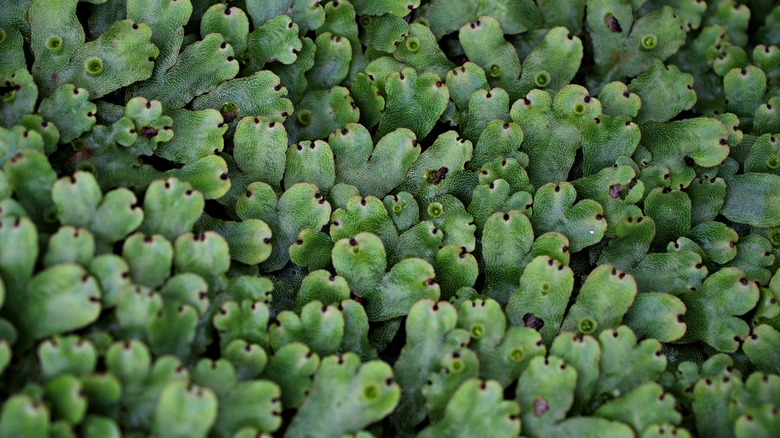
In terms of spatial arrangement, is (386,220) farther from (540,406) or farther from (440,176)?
(540,406)

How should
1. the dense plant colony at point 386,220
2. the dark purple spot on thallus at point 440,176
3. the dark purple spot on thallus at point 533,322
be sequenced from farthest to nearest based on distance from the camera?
1. the dark purple spot on thallus at point 440,176
2. the dark purple spot on thallus at point 533,322
3. the dense plant colony at point 386,220

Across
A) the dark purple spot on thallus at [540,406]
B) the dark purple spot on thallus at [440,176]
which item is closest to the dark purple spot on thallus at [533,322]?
→ the dark purple spot on thallus at [540,406]

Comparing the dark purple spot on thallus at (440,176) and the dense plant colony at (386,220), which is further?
the dark purple spot on thallus at (440,176)

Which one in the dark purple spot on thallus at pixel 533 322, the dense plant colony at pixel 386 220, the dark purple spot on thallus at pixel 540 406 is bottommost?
the dark purple spot on thallus at pixel 540 406

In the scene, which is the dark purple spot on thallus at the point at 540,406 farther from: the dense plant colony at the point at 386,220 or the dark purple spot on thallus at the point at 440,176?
the dark purple spot on thallus at the point at 440,176

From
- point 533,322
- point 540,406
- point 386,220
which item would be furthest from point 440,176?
point 540,406

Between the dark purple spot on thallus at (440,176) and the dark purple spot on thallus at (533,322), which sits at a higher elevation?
the dark purple spot on thallus at (440,176)

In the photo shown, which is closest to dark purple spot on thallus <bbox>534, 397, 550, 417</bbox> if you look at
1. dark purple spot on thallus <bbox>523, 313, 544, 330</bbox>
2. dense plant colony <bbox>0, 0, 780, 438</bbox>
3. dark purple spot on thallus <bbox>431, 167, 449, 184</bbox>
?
dense plant colony <bbox>0, 0, 780, 438</bbox>

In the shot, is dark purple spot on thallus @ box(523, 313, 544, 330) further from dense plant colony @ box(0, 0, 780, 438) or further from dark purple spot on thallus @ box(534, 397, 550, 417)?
dark purple spot on thallus @ box(534, 397, 550, 417)
